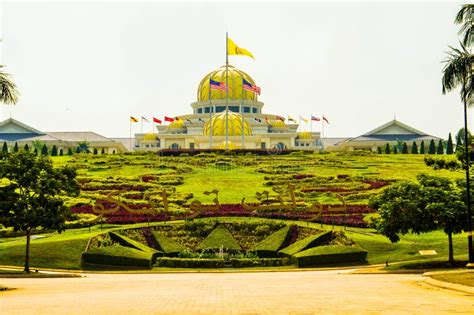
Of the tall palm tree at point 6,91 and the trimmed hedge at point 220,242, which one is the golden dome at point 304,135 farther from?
the tall palm tree at point 6,91

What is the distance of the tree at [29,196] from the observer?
34.1 m

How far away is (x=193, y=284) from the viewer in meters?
26.1

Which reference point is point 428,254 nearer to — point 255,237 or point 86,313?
point 255,237

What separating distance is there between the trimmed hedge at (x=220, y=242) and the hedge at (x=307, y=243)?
9.94 ft

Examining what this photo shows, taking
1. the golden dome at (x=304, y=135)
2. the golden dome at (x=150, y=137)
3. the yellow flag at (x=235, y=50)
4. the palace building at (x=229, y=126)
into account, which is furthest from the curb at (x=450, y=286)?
the golden dome at (x=150, y=137)

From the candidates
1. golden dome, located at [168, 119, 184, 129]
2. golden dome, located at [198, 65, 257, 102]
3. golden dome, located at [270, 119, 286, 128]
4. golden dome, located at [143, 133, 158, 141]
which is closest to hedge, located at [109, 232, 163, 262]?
golden dome, located at [198, 65, 257, 102]

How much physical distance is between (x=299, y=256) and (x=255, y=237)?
699 cm

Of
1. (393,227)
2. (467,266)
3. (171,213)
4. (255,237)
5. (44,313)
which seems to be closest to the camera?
(44,313)

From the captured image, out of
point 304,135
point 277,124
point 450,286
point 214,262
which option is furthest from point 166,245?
point 277,124

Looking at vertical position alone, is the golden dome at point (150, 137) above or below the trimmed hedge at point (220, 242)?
above

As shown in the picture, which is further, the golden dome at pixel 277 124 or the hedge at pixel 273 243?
the golden dome at pixel 277 124

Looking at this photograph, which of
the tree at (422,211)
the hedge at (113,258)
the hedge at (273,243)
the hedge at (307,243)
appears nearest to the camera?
the tree at (422,211)

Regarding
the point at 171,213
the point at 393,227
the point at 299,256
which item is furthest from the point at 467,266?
the point at 171,213

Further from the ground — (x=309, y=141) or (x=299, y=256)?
(x=309, y=141)
